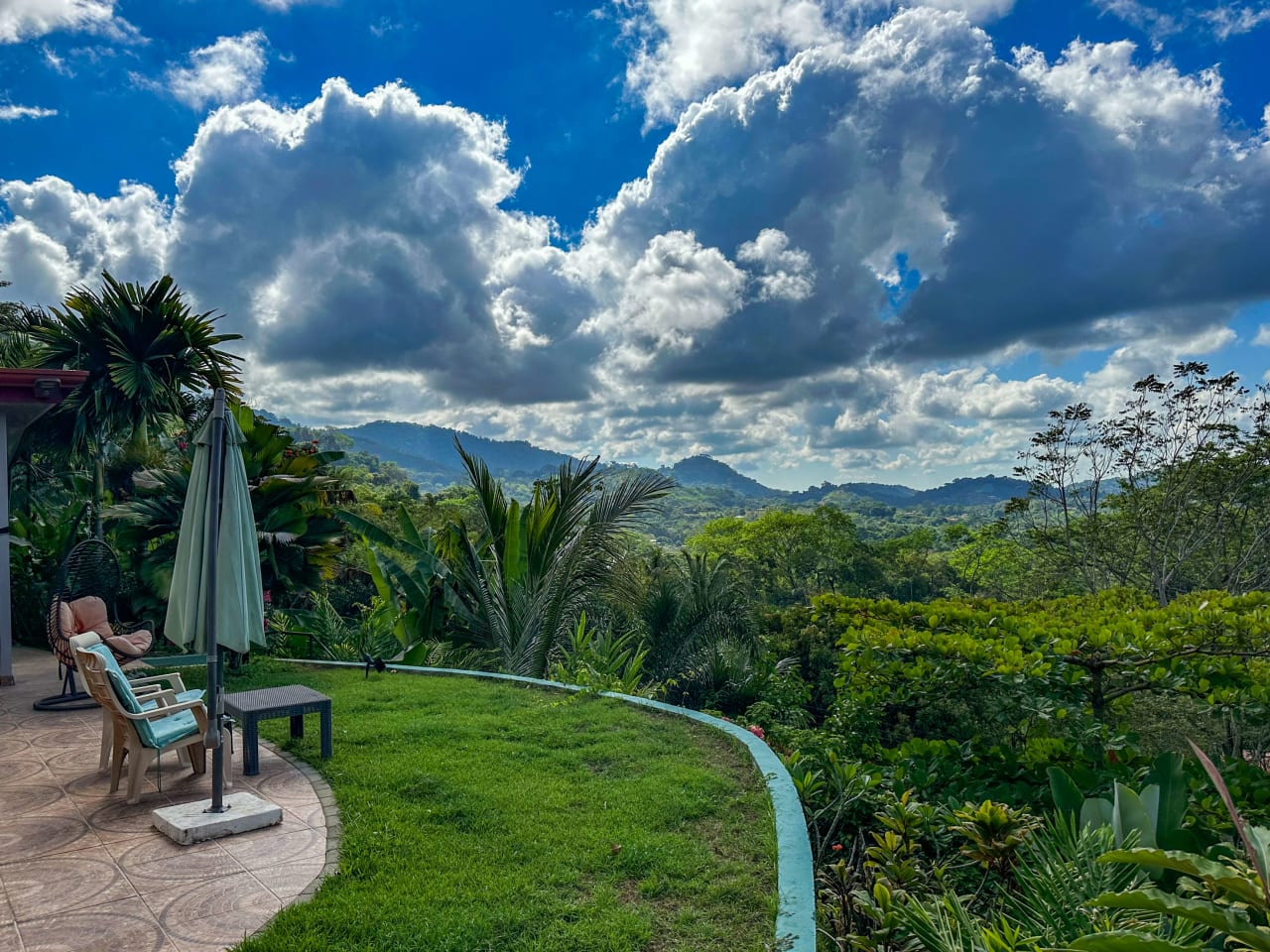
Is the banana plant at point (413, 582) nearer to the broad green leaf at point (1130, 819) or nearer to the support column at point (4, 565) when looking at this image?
the support column at point (4, 565)

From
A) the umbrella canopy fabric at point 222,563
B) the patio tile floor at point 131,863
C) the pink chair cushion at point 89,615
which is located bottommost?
the patio tile floor at point 131,863

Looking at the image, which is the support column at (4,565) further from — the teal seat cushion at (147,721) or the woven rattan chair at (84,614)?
the teal seat cushion at (147,721)

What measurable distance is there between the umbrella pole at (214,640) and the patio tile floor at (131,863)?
370 mm

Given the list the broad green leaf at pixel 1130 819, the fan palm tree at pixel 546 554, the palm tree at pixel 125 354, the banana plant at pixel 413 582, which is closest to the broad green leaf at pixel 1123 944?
the broad green leaf at pixel 1130 819

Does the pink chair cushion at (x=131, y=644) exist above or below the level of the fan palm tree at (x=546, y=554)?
below

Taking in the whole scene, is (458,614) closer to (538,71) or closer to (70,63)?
(538,71)

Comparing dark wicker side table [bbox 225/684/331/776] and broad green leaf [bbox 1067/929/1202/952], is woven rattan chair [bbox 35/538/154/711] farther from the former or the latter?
broad green leaf [bbox 1067/929/1202/952]

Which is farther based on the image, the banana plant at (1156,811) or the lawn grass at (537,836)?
the lawn grass at (537,836)

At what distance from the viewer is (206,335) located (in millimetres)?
11531

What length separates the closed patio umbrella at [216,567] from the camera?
4477 mm

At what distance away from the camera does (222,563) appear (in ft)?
15.4

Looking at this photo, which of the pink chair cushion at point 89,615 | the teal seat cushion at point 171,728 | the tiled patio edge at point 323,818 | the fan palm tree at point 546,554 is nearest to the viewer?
the tiled patio edge at point 323,818

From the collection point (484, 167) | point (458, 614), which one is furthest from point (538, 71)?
point (458, 614)

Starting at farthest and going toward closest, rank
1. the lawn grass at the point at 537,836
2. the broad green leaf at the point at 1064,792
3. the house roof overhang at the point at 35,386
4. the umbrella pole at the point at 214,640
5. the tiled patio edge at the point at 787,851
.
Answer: the house roof overhang at the point at 35,386 → the umbrella pole at the point at 214,640 → the lawn grass at the point at 537,836 → the tiled patio edge at the point at 787,851 → the broad green leaf at the point at 1064,792
